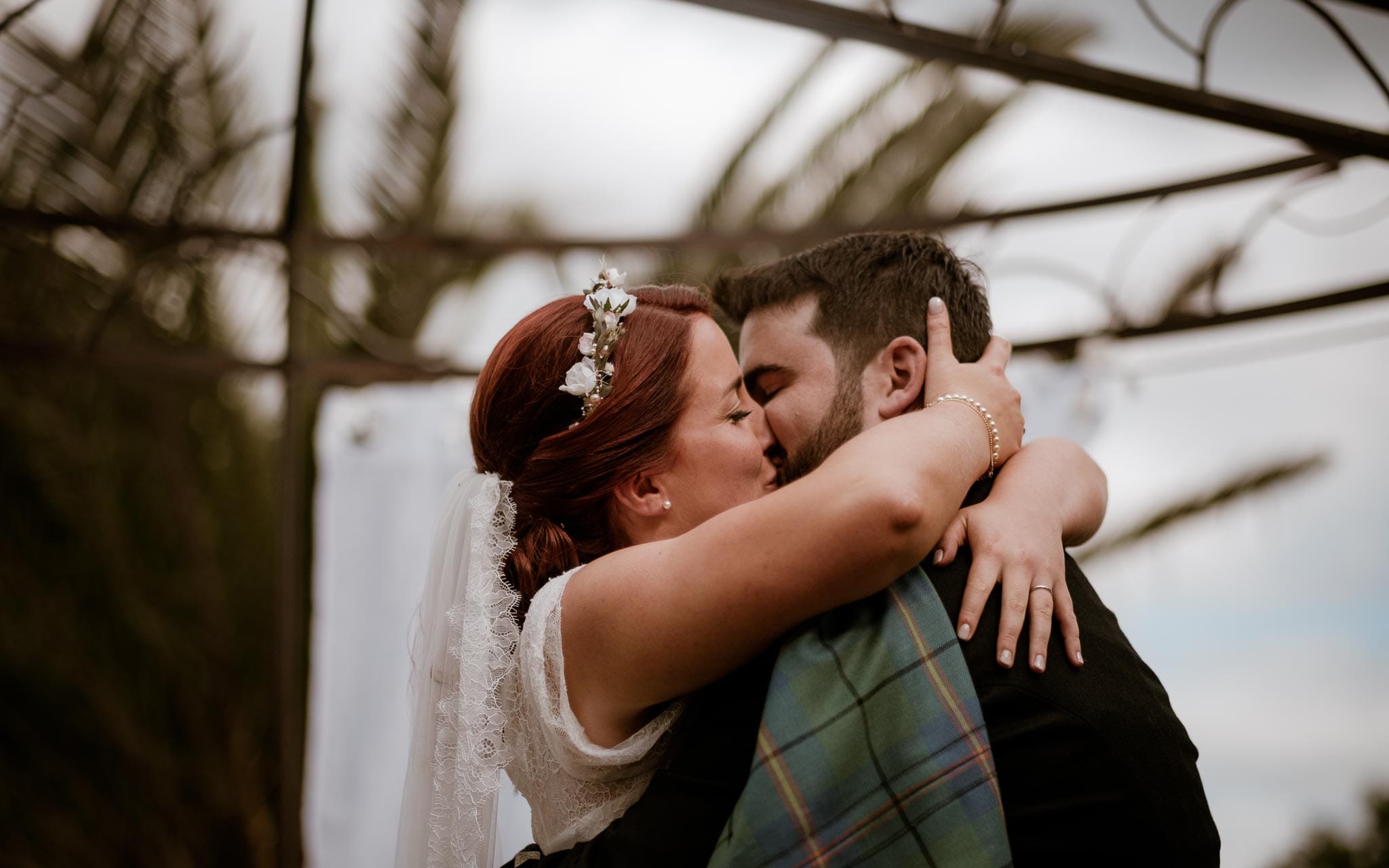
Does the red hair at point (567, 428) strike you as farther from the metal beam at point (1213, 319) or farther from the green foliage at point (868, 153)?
the green foliage at point (868, 153)

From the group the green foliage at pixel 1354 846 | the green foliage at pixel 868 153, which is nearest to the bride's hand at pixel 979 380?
the green foliage at pixel 868 153

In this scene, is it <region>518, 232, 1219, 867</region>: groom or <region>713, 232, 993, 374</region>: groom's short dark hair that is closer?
<region>518, 232, 1219, 867</region>: groom

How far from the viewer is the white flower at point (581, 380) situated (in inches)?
80.7

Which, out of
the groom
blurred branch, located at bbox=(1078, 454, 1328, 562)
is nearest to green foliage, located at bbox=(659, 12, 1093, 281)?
blurred branch, located at bbox=(1078, 454, 1328, 562)

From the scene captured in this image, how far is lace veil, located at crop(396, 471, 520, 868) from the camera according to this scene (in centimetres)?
190

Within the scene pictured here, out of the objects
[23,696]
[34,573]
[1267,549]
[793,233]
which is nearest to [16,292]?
[34,573]

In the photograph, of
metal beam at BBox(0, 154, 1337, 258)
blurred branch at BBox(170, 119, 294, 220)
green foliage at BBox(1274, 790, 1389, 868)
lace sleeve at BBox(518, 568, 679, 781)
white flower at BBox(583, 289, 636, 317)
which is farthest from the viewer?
green foliage at BBox(1274, 790, 1389, 868)

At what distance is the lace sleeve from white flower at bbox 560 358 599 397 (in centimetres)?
38

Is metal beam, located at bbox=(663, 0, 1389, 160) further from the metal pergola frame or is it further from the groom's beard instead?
the groom's beard

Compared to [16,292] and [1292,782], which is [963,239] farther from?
[16,292]

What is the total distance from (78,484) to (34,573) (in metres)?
0.59

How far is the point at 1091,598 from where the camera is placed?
1.91 meters

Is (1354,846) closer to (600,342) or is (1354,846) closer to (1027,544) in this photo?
(1027,544)

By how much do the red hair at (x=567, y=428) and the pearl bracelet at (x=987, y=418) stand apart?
49 centimetres
